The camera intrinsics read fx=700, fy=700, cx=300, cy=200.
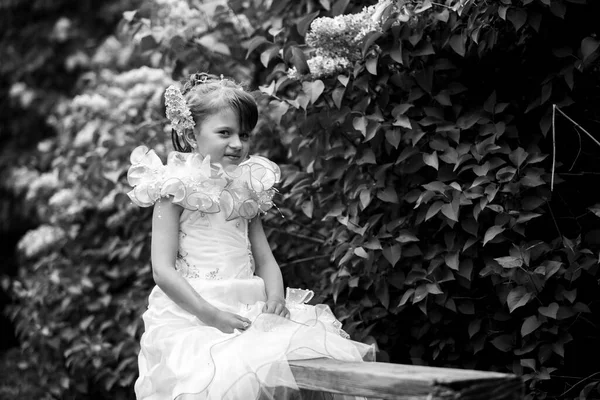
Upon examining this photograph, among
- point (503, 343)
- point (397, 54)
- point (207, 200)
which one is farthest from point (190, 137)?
point (503, 343)

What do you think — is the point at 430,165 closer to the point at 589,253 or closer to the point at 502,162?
the point at 502,162

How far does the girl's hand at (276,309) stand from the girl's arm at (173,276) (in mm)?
90

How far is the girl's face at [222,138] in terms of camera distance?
2467mm

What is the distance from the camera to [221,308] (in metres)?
2.36

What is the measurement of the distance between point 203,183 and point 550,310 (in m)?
1.27

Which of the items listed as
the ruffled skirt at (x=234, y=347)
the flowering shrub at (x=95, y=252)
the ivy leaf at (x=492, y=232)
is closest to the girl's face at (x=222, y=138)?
the ruffled skirt at (x=234, y=347)

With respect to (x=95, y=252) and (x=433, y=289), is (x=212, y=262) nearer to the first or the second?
(x=433, y=289)

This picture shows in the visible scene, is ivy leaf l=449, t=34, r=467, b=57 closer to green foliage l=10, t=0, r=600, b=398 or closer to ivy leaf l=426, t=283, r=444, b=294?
green foliage l=10, t=0, r=600, b=398

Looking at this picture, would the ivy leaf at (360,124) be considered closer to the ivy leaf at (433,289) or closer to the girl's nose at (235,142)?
the girl's nose at (235,142)

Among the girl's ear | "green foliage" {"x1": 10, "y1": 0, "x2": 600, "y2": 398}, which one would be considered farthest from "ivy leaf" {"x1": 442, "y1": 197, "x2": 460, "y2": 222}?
the girl's ear

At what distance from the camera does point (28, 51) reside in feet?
22.6

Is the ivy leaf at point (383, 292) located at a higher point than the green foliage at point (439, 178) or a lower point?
lower

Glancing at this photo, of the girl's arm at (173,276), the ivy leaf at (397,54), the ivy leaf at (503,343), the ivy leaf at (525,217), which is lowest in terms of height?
the ivy leaf at (503,343)

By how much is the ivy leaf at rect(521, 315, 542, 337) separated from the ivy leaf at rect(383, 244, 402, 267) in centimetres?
52
